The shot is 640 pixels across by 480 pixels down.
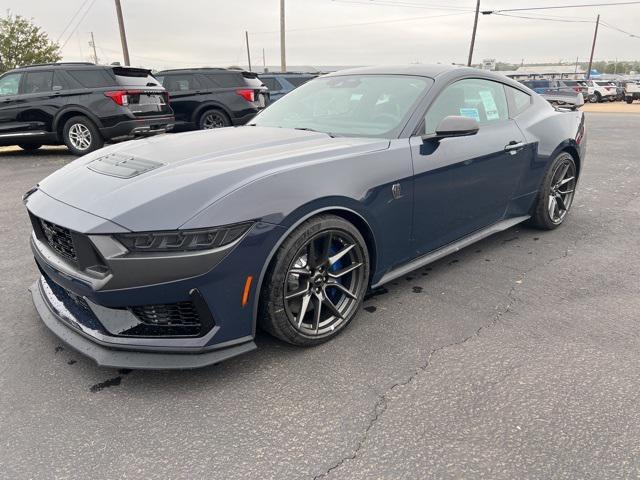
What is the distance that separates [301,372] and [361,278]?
675 mm

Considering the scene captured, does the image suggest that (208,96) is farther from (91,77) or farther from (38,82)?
(38,82)

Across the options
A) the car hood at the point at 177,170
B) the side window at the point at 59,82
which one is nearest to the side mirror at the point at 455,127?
the car hood at the point at 177,170

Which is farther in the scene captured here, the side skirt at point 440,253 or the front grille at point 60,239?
the side skirt at point 440,253

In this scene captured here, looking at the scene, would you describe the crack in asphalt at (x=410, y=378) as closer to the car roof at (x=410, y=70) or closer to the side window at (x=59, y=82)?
the car roof at (x=410, y=70)

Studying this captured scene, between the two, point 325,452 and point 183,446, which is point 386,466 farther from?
point 183,446

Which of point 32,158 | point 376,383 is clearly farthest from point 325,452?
point 32,158

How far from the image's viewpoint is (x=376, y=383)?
2.31 meters

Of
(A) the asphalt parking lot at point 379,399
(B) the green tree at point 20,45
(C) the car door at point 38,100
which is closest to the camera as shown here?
(A) the asphalt parking lot at point 379,399

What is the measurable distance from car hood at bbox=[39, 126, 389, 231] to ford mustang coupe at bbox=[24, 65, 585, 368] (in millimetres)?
10

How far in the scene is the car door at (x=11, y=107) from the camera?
8773mm

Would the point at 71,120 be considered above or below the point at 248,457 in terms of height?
above

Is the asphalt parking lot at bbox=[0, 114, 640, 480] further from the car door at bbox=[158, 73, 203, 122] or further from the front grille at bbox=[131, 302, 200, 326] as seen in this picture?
the car door at bbox=[158, 73, 203, 122]

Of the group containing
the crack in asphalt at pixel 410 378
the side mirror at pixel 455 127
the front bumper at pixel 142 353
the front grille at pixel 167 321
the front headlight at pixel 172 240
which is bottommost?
the crack in asphalt at pixel 410 378

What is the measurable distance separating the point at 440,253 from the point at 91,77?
26.2ft
